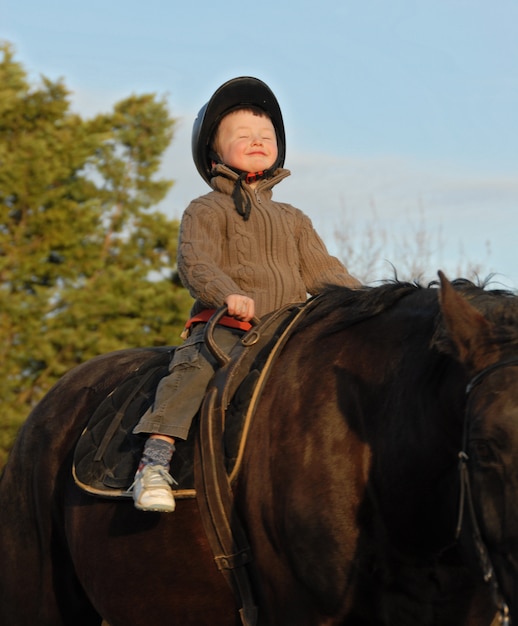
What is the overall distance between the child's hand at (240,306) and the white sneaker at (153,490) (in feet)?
2.15

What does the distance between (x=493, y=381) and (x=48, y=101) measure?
13.9 meters

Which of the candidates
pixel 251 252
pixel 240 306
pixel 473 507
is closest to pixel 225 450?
pixel 240 306

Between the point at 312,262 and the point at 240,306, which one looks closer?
the point at 240,306

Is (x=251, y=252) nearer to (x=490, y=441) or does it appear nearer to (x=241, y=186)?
(x=241, y=186)

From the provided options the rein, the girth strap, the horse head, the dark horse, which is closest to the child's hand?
the girth strap

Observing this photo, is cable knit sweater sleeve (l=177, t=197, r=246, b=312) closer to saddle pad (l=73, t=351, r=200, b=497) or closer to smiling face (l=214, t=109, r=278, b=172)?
smiling face (l=214, t=109, r=278, b=172)

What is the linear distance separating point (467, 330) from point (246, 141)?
6.66 feet

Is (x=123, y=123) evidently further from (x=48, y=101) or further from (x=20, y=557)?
(x=20, y=557)

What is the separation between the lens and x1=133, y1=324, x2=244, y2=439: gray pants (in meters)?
3.96

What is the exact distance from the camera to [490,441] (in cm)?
278

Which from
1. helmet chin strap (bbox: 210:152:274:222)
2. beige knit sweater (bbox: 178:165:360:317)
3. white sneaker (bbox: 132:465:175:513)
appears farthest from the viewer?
helmet chin strap (bbox: 210:152:274:222)

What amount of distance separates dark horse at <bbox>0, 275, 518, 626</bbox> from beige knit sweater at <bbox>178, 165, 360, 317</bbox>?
0.45m

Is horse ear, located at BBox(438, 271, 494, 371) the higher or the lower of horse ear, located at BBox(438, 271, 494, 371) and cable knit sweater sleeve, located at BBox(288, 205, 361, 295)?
the lower

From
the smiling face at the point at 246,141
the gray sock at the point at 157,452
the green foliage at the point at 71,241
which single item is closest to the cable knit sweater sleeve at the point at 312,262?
the smiling face at the point at 246,141
